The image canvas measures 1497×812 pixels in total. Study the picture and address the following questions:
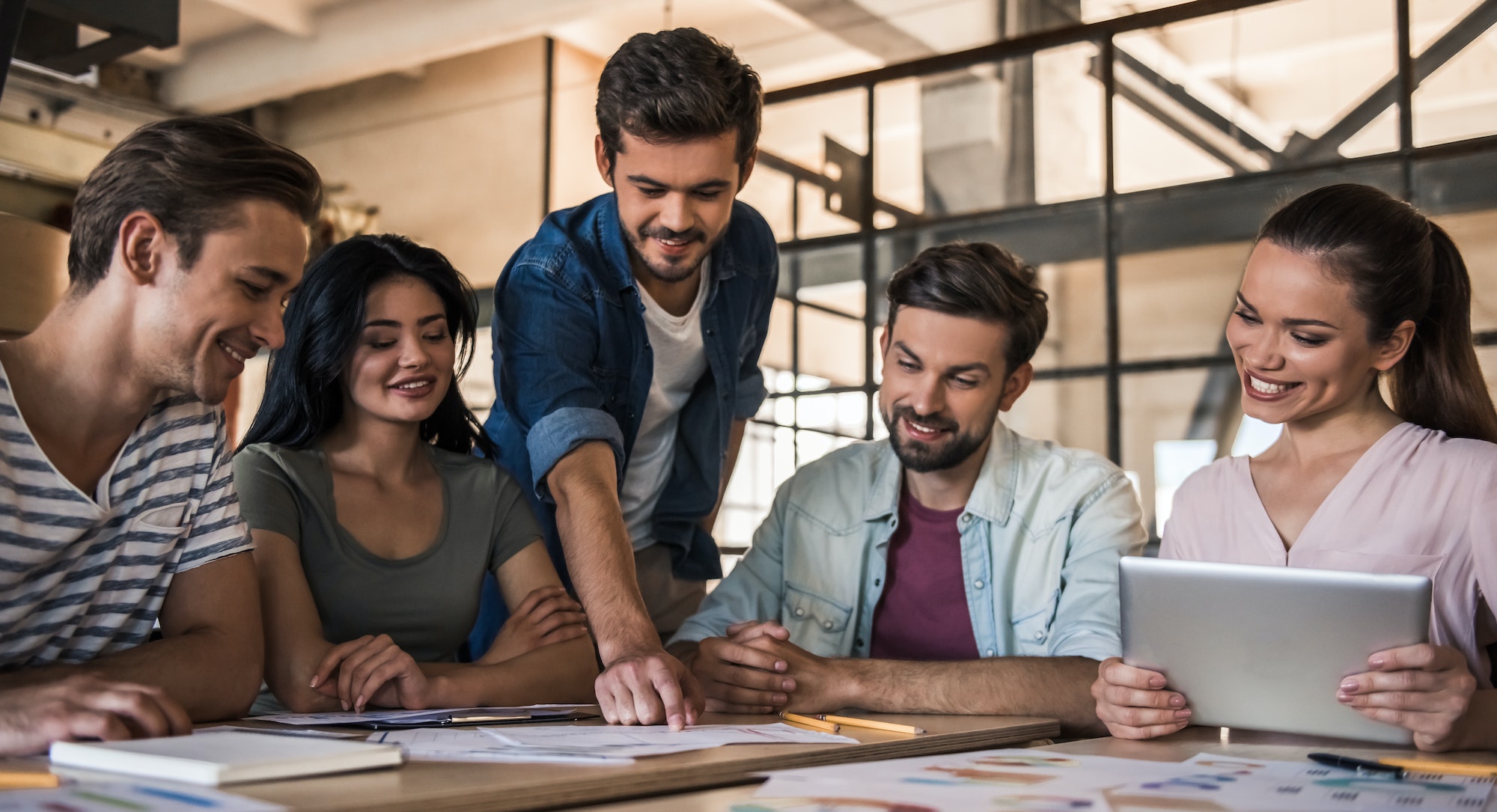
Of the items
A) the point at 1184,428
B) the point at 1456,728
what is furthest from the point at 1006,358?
the point at 1184,428

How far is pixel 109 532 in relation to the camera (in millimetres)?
1482

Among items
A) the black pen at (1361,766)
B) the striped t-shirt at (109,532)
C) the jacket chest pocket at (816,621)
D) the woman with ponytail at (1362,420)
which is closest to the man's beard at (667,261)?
the jacket chest pocket at (816,621)

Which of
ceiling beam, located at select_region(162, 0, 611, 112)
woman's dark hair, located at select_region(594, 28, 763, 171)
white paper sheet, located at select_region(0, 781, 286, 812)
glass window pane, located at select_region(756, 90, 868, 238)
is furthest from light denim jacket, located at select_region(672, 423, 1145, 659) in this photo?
ceiling beam, located at select_region(162, 0, 611, 112)

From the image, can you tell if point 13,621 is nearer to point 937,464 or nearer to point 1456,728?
point 937,464

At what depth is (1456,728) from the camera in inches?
52.1

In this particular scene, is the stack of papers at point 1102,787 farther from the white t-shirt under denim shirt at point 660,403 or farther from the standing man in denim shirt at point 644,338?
the white t-shirt under denim shirt at point 660,403

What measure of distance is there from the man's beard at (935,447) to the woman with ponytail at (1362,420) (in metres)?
0.48

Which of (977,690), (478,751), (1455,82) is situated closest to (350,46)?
(1455,82)

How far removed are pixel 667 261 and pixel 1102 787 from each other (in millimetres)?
1212

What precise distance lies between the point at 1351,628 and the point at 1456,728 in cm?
16

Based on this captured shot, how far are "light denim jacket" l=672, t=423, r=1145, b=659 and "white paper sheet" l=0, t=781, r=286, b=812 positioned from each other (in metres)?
1.22

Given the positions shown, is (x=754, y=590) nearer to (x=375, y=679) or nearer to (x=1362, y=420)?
(x=375, y=679)

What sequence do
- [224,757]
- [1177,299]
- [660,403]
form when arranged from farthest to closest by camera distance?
[1177,299]
[660,403]
[224,757]

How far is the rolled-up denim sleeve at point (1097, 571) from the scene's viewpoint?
6.29 ft
